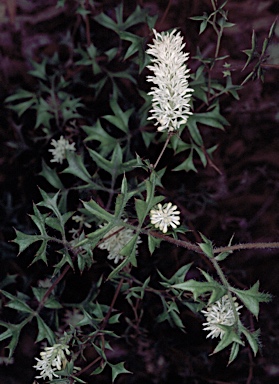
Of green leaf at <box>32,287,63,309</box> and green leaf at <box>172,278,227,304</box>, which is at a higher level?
green leaf at <box>172,278,227,304</box>

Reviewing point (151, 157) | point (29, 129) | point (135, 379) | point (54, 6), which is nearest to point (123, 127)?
point (151, 157)

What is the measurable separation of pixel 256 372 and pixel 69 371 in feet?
1.67

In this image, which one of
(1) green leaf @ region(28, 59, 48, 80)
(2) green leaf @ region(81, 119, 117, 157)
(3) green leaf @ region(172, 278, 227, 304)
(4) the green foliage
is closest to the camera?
(3) green leaf @ region(172, 278, 227, 304)

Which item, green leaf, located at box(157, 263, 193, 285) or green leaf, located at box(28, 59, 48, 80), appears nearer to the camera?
green leaf, located at box(157, 263, 193, 285)

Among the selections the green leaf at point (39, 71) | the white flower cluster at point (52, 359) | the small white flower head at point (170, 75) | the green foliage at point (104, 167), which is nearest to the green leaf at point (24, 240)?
the green foliage at point (104, 167)

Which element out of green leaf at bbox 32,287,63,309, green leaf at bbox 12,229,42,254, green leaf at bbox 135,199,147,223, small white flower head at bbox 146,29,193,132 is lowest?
green leaf at bbox 32,287,63,309

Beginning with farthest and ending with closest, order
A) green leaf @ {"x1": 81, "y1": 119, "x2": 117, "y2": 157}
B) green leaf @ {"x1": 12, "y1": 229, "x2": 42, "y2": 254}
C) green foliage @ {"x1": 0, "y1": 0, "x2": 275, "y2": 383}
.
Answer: green leaf @ {"x1": 81, "y1": 119, "x2": 117, "y2": 157}, green foliage @ {"x1": 0, "y1": 0, "x2": 275, "y2": 383}, green leaf @ {"x1": 12, "y1": 229, "x2": 42, "y2": 254}

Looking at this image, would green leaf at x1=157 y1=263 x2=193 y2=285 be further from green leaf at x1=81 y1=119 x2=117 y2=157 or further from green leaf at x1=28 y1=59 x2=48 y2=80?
green leaf at x1=28 y1=59 x2=48 y2=80

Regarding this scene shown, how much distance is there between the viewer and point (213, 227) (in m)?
1.04

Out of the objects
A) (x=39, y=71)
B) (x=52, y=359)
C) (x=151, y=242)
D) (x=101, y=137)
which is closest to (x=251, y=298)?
(x=151, y=242)

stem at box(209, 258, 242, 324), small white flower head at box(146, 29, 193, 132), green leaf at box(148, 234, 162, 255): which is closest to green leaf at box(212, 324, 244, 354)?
stem at box(209, 258, 242, 324)

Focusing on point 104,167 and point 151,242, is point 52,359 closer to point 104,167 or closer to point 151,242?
point 151,242

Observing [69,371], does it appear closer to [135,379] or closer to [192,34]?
[135,379]

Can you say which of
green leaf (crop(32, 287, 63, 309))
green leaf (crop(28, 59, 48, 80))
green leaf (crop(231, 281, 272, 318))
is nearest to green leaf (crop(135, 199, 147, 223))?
green leaf (crop(231, 281, 272, 318))
